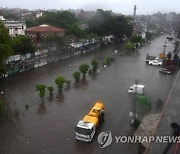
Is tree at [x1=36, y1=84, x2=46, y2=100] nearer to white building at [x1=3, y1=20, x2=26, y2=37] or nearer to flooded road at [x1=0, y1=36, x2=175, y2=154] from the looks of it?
flooded road at [x1=0, y1=36, x2=175, y2=154]

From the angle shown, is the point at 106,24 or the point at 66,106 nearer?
the point at 66,106

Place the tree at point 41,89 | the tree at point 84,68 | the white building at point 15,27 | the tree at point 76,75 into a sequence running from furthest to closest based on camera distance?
1. the white building at point 15,27
2. the tree at point 84,68
3. the tree at point 76,75
4. the tree at point 41,89

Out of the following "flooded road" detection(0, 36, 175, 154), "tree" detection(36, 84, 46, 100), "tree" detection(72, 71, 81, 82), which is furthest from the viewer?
"tree" detection(72, 71, 81, 82)

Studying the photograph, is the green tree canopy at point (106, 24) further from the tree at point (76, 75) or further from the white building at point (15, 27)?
the tree at point (76, 75)

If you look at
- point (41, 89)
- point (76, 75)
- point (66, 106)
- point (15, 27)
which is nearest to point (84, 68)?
point (76, 75)

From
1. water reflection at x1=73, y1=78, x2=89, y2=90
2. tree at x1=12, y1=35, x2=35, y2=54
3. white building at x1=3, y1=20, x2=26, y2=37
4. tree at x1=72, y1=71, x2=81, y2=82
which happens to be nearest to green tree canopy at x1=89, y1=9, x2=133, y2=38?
white building at x1=3, y1=20, x2=26, y2=37

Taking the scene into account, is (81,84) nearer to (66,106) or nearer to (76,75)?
(76,75)

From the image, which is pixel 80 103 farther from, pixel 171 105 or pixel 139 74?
pixel 139 74

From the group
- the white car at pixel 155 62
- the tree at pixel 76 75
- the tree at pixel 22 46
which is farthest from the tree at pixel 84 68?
the white car at pixel 155 62

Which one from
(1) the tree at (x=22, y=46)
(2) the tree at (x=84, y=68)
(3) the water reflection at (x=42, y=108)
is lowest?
(3) the water reflection at (x=42, y=108)
